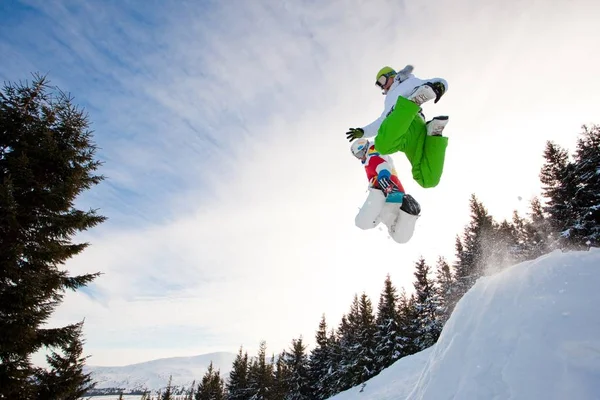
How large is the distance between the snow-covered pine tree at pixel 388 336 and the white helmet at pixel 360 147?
23.6 metres

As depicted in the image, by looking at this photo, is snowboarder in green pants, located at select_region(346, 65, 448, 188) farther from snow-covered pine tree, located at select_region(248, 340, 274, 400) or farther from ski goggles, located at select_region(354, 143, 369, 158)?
snow-covered pine tree, located at select_region(248, 340, 274, 400)

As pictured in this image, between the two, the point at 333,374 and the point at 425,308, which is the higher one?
the point at 425,308

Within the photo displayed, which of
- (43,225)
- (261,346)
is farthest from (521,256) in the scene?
(261,346)

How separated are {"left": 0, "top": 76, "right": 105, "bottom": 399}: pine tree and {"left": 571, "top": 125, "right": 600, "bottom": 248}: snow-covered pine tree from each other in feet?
71.5

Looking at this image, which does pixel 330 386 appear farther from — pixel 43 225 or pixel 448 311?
pixel 43 225

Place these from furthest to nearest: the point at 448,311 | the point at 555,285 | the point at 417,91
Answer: the point at 448,311, the point at 417,91, the point at 555,285

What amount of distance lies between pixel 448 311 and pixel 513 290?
27192 mm

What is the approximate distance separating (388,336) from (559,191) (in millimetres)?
15963

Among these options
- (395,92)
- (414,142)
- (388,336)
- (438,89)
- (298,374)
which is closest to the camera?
(438,89)

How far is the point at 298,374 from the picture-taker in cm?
3181

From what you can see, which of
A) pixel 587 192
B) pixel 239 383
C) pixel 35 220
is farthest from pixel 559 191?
pixel 239 383

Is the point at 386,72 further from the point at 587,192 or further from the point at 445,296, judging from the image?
the point at 445,296

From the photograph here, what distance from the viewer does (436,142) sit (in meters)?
5.00

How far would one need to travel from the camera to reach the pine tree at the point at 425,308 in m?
25.2
